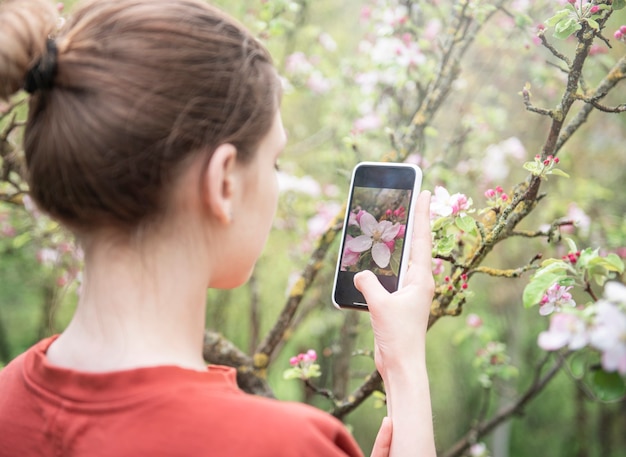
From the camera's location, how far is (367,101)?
346cm

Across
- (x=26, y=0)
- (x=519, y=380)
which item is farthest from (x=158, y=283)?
(x=519, y=380)

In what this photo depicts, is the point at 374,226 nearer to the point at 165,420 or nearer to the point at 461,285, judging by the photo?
the point at 461,285

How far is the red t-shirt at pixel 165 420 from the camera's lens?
0.83m

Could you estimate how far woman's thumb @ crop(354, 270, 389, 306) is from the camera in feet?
3.90

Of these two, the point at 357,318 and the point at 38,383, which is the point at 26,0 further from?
the point at 357,318

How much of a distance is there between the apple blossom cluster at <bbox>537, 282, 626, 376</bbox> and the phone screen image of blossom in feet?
1.61

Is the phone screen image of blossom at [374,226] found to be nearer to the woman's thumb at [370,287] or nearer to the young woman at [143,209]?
the woman's thumb at [370,287]

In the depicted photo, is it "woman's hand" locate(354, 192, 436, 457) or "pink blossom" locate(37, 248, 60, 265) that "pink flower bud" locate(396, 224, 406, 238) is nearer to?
"woman's hand" locate(354, 192, 436, 457)

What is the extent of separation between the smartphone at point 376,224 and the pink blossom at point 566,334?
467mm

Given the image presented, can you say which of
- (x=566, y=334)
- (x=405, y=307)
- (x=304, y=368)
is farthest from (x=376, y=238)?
(x=566, y=334)

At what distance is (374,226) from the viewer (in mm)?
1371

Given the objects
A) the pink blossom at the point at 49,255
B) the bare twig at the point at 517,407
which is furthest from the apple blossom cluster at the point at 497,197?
the pink blossom at the point at 49,255

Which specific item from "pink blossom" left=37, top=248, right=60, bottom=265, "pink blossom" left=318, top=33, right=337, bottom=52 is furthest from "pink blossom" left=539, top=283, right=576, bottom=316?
"pink blossom" left=318, top=33, right=337, bottom=52

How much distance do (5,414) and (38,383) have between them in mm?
75
